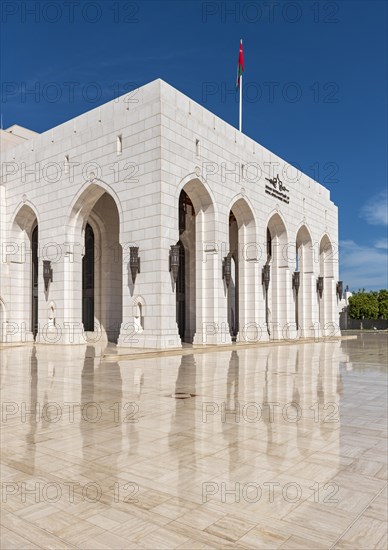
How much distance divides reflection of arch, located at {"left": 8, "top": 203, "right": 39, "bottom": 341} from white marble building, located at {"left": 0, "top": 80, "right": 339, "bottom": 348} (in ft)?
0.21

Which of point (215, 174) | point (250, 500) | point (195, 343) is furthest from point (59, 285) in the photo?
point (250, 500)

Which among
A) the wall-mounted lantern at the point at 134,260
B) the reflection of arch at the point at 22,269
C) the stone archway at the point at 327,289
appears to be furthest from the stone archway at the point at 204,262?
the stone archway at the point at 327,289

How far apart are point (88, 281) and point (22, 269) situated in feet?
13.2

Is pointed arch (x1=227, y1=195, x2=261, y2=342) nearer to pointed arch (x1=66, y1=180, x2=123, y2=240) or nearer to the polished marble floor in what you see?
pointed arch (x1=66, y1=180, x2=123, y2=240)

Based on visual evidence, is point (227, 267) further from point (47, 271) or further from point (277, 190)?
point (47, 271)

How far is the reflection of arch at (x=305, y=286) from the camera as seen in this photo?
35.5m

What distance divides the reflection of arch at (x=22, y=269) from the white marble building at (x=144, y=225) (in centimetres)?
6

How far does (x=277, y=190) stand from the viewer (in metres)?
31.1

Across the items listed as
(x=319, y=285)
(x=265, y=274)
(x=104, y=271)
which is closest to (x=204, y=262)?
(x=265, y=274)

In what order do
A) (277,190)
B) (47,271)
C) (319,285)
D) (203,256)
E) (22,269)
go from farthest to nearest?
(319,285) → (277,190) → (22,269) → (47,271) → (203,256)

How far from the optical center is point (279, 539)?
3473 mm

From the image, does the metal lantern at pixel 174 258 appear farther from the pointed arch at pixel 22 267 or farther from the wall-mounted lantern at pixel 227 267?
the pointed arch at pixel 22 267

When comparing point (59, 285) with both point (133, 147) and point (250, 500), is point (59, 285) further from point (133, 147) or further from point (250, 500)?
point (250, 500)

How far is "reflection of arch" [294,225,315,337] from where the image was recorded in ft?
116
